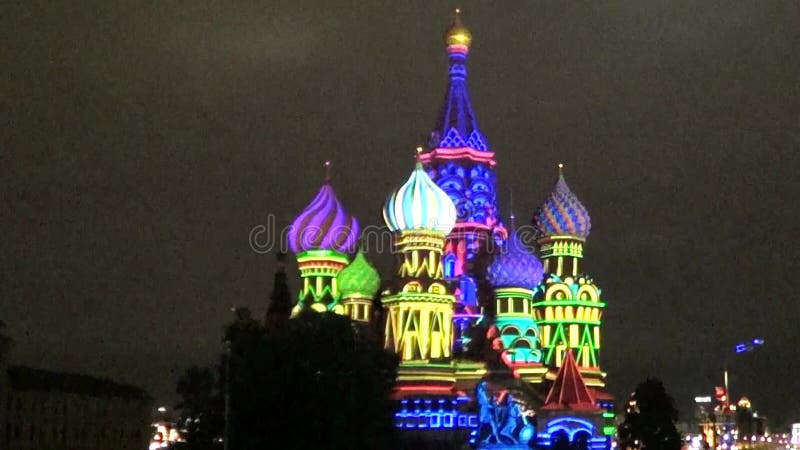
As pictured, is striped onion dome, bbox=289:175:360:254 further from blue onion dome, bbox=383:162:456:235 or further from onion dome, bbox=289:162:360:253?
blue onion dome, bbox=383:162:456:235

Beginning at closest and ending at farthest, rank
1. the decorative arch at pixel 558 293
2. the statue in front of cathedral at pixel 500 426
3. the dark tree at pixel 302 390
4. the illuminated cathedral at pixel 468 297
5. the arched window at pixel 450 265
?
the dark tree at pixel 302 390 < the statue in front of cathedral at pixel 500 426 < the illuminated cathedral at pixel 468 297 < the decorative arch at pixel 558 293 < the arched window at pixel 450 265

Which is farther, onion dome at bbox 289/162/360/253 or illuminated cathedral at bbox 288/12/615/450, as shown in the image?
onion dome at bbox 289/162/360/253

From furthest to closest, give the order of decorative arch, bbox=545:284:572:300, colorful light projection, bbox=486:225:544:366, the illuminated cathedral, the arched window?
the arched window < decorative arch, bbox=545:284:572:300 < colorful light projection, bbox=486:225:544:366 < the illuminated cathedral

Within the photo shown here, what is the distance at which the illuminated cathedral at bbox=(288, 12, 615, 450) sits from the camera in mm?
64500

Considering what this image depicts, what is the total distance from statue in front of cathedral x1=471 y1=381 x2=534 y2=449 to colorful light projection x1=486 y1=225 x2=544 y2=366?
35.5 ft

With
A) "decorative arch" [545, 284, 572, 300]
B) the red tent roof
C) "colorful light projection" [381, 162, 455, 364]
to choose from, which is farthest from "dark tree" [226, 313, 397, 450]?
"decorative arch" [545, 284, 572, 300]

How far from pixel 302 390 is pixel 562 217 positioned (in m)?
31.9

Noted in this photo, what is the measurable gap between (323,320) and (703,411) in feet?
296

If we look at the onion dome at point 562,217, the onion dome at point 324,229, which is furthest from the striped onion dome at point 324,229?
the onion dome at point 562,217

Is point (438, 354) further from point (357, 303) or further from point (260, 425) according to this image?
point (260, 425)

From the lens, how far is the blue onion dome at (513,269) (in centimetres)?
7212

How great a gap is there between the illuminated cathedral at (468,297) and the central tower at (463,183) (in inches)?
3.1

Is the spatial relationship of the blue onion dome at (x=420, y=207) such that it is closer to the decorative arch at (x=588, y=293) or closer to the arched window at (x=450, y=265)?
the arched window at (x=450, y=265)

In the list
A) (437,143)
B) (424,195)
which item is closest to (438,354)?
(424,195)
